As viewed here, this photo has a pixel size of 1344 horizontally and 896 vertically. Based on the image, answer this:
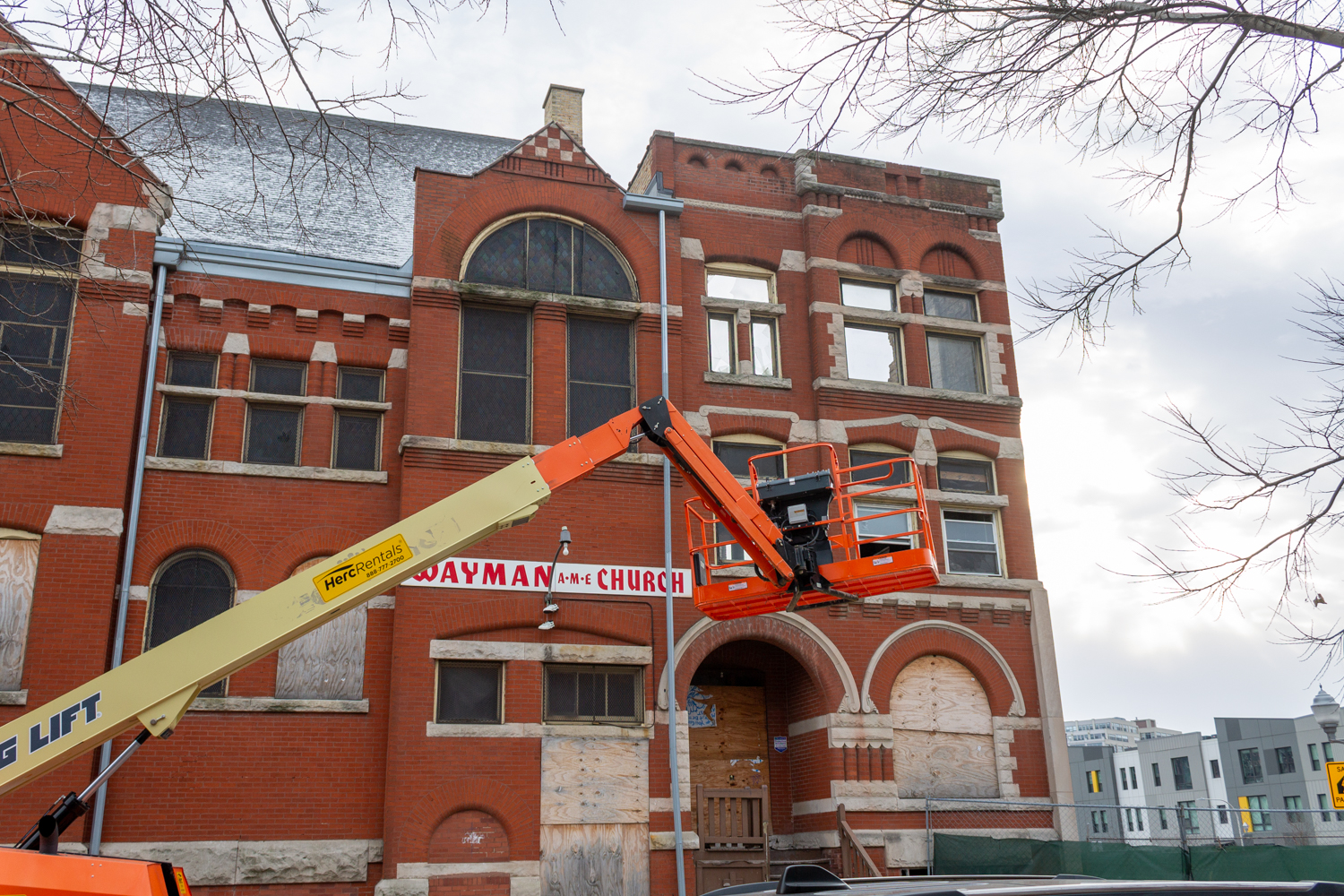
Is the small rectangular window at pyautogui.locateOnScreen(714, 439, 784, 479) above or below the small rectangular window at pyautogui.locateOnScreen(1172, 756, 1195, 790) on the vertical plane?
above

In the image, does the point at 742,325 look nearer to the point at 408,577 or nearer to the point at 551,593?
the point at 551,593

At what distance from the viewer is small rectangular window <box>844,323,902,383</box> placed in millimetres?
21547

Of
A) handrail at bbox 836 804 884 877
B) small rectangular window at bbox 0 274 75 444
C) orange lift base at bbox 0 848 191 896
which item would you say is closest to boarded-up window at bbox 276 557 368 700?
small rectangular window at bbox 0 274 75 444

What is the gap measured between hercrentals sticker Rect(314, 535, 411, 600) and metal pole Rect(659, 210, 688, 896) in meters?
8.01

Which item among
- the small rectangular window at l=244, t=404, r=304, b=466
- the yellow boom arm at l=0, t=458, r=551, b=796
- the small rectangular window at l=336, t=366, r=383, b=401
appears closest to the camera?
the yellow boom arm at l=0, t=458, r=551, b=796

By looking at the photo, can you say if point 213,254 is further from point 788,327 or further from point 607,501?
point 788,327

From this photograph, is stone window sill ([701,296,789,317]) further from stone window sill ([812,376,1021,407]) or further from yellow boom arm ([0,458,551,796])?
yellow boom arm ([0,458,551,796])

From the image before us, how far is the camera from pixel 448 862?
16.2m

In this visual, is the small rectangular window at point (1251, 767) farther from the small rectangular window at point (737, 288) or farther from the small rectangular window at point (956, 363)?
the small rectangular window at point (737, 288)

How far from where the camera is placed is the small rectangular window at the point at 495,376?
18.7 meters

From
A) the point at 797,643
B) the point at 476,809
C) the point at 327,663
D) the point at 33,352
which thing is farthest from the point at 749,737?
the point at 33,352

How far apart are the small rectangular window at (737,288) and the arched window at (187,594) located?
391 inches

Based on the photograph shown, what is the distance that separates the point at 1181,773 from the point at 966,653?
7279 cm

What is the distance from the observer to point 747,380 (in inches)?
808
